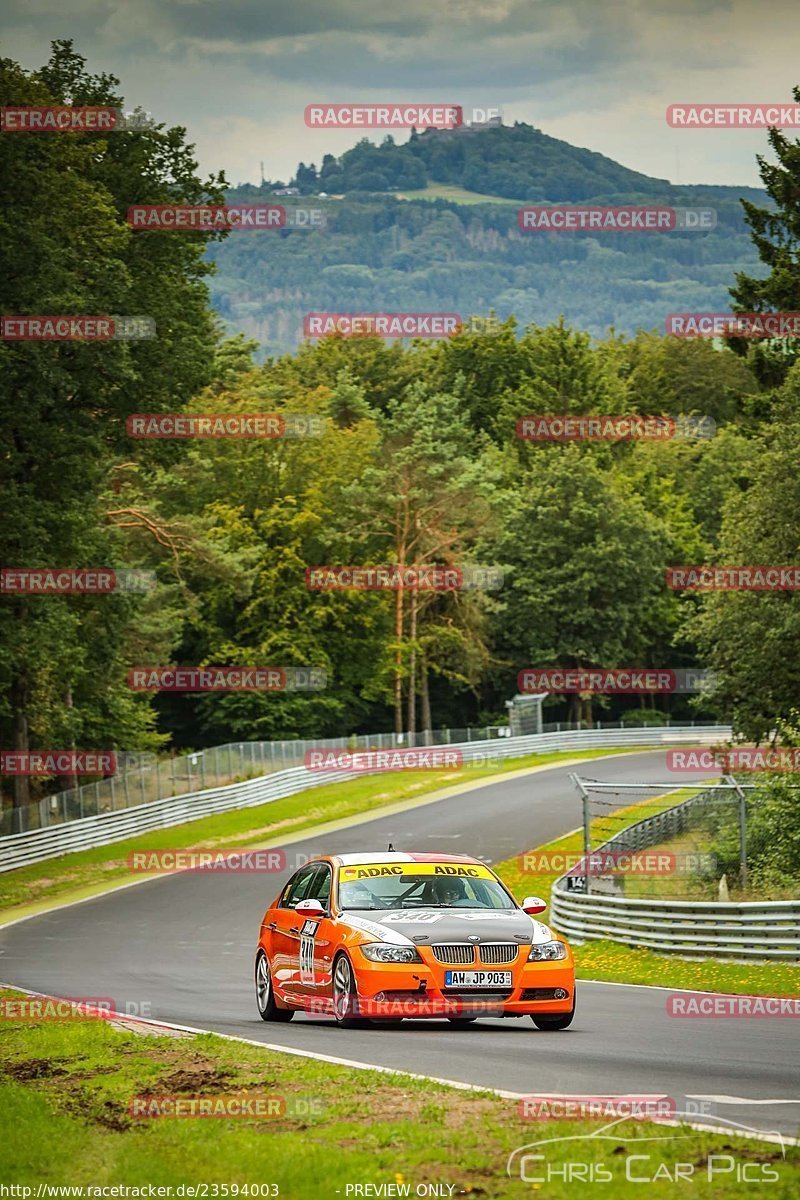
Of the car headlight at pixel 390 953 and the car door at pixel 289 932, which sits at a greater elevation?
the car headlight at pixel 390 953

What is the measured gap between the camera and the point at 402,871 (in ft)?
49.5

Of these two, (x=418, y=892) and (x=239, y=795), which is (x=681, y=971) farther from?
(x=239, y=795)

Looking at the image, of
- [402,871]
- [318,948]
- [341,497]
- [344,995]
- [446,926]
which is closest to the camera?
[446,926]

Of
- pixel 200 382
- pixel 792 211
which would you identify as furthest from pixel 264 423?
pixel 200 382

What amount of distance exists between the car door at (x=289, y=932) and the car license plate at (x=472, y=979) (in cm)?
196

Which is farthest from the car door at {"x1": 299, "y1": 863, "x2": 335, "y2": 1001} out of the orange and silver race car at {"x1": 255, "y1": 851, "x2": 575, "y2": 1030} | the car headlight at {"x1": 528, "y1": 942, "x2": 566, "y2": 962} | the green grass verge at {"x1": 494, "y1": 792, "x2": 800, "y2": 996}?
the green grass verge at {"x1": 494, "y1": 792, "x2": 800, "y2": 996}

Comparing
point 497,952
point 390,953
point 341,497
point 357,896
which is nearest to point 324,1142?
point 390,953

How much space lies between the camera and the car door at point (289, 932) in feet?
50.0

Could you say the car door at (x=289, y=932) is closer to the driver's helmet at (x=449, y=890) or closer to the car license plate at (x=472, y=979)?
the driver's helmet at (x=449, y=890)

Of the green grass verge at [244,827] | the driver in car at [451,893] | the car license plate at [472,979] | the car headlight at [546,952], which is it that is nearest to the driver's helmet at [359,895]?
the driver in car at [451,893]

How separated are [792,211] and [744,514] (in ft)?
42.5

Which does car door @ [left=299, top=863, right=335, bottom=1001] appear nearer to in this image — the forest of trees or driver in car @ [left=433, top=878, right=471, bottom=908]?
driver in car @ [left=433, top=878, right=471, bottom=908]

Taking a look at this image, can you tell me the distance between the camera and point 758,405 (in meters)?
49.1

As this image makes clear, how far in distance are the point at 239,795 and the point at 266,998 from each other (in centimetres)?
4352
